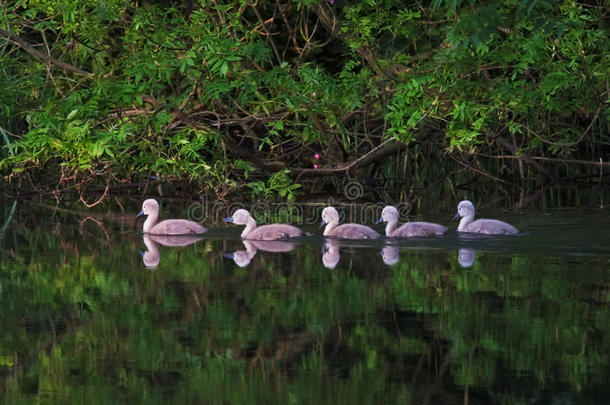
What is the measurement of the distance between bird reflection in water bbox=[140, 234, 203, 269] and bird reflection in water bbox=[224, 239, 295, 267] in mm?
564

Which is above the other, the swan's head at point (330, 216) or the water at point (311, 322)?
the swan's head at point (330, 216)

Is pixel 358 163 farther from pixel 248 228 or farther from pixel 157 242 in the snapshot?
pixel 157 242

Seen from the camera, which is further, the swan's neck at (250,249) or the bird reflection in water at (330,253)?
the swan's neck at (250,249)

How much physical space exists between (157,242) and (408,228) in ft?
7.82

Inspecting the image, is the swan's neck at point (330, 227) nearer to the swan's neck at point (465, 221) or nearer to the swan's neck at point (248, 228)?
the swan's neck at point (248, 228)

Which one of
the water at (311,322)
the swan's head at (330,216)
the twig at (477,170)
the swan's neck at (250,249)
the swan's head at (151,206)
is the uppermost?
the twig at (477,170)

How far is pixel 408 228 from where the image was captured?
11.1 m

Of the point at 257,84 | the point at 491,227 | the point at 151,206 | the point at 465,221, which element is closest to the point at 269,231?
the point at 151,206

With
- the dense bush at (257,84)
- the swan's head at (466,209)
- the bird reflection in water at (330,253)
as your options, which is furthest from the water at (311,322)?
the dense bush at (257,84)

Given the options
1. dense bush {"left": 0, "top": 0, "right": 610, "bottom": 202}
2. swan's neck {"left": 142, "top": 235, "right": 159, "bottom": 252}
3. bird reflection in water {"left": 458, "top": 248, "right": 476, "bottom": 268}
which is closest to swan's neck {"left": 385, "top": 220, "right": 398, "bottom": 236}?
bird reflection in water {"left": 458, "top": 248, "right": 476, "bottom": 268}

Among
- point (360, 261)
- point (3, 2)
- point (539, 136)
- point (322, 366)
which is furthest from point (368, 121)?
point (322, 366)

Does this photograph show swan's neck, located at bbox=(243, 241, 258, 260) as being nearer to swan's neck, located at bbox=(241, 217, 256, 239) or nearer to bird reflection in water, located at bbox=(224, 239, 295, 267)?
bird reflection in water, located at bbox=(224, 239, 295, 267)

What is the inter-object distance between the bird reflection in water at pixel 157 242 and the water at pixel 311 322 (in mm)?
52

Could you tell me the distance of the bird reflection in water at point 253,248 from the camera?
31.8 ft
